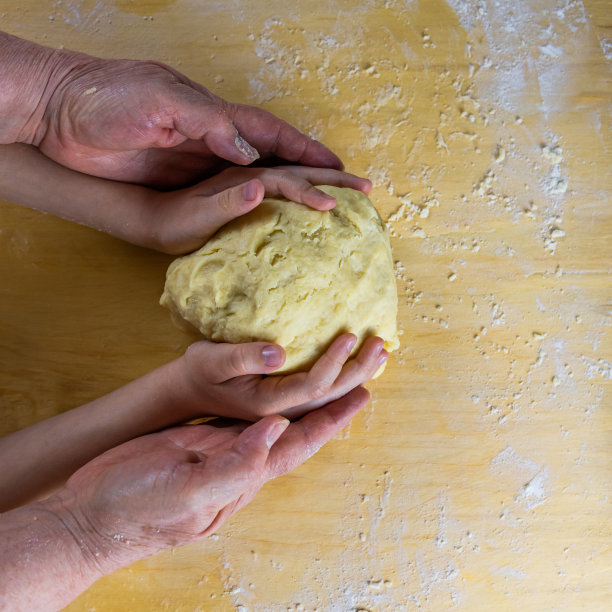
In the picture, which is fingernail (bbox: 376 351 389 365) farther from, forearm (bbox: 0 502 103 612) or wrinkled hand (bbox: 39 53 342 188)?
forearm (bbox: 0 502 103 612)

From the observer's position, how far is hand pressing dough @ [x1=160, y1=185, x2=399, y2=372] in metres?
1.07

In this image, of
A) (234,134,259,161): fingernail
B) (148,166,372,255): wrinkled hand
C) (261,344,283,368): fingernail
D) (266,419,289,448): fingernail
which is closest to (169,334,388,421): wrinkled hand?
(261,344,283,368): fingernail

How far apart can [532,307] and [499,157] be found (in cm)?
38

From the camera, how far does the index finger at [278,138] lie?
50.1 inches

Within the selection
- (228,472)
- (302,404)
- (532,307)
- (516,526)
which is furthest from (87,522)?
(532,307)

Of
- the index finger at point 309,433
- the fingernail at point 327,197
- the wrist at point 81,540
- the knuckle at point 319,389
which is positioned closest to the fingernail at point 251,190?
the fingernail at point 327,197

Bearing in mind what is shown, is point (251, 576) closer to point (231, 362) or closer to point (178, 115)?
point (231, 362)

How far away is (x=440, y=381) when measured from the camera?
136 centimetres

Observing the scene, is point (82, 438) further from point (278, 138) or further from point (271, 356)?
point (278, 138)

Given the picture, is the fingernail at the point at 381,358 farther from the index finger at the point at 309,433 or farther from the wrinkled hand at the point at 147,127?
the wrinkled hand at the point at 147,127

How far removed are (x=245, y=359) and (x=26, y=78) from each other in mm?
767

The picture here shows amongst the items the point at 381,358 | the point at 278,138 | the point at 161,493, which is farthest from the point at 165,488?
the point at 278,138

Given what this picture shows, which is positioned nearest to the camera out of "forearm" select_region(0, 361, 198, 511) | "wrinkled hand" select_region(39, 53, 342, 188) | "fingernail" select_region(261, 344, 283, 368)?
"fingernail" select_region(261, 344, 283, 368)

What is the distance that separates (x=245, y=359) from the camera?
1025mm
